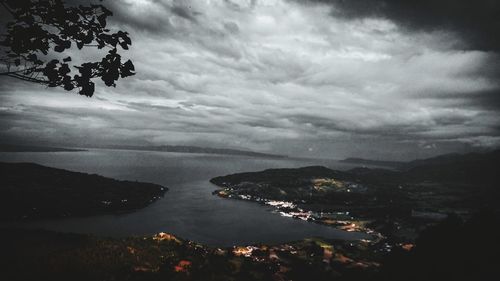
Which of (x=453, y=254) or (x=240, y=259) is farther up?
(x=453, y=254)

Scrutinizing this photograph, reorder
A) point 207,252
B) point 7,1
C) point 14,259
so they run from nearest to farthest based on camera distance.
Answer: point 7,1 → point 14,259 → point 207,252

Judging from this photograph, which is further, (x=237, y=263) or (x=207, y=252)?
(x=207, y=252)

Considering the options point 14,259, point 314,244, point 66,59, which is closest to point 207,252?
point 314,244

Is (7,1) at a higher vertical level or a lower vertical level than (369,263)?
higher

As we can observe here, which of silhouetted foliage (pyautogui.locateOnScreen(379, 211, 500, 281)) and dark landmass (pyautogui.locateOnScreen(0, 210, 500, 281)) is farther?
silhouetted foliage (pyautogui.locateOnScreen(379, 211, 500, 281))

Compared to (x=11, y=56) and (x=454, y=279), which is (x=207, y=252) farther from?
(x=11, y=56)

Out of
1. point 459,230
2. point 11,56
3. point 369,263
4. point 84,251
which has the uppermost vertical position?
point 11,56

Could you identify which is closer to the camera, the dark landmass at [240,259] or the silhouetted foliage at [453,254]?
the dark landmass at [240,259]

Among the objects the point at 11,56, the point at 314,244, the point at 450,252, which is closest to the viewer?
the point at 11,56
